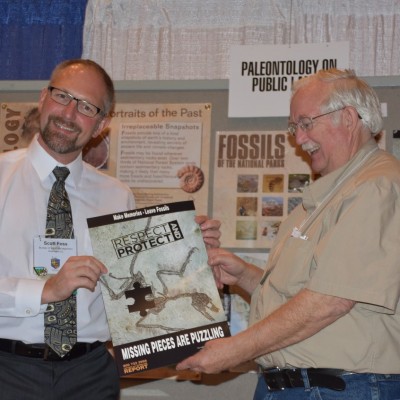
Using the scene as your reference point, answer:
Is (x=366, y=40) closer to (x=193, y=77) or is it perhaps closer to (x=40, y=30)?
Result: (x=193, y=77)

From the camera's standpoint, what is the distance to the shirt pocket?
85.5 inches

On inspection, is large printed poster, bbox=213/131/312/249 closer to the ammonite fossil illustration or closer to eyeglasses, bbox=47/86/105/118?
the ammonite fossil illustration

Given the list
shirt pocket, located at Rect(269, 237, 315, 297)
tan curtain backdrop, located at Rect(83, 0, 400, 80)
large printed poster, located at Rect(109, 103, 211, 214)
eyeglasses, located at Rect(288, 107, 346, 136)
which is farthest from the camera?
tan curtain backdrop, located at Rect(83, 0, 400, 80)

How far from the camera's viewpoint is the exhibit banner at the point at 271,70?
333 centimetres

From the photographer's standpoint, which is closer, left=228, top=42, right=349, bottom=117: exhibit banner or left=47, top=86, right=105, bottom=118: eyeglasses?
left=47, top=86, right=105, bottom=118: eyeglasses

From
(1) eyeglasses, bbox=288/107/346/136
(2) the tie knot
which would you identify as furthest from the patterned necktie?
(1) eyeglasses, bbox=288/107/346/136

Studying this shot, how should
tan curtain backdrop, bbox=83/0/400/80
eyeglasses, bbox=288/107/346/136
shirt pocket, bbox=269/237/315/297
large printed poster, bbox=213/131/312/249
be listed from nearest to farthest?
shirt pocket, bbox=269/237/315/297
eyeglasses, bbox=288/107/346/136
large printed poster, bbox=213/131/312/249
tan curtain backdrop, bbox=83/0/400/80

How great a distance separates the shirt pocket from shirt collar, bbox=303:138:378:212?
159 millimetres

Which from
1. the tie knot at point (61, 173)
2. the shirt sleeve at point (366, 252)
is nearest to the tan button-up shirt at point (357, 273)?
the shirt sleeve at point (366, 252)

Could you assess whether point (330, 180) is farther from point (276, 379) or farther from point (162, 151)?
point (162, 151)

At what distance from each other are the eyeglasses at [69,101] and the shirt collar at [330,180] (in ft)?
3.04

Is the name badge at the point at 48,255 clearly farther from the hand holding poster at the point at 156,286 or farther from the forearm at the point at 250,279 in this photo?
the forearm at the point at 250,279

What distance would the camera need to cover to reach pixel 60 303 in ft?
8.07

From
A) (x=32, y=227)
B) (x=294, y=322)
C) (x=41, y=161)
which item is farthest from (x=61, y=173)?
(x=294, y=322)
